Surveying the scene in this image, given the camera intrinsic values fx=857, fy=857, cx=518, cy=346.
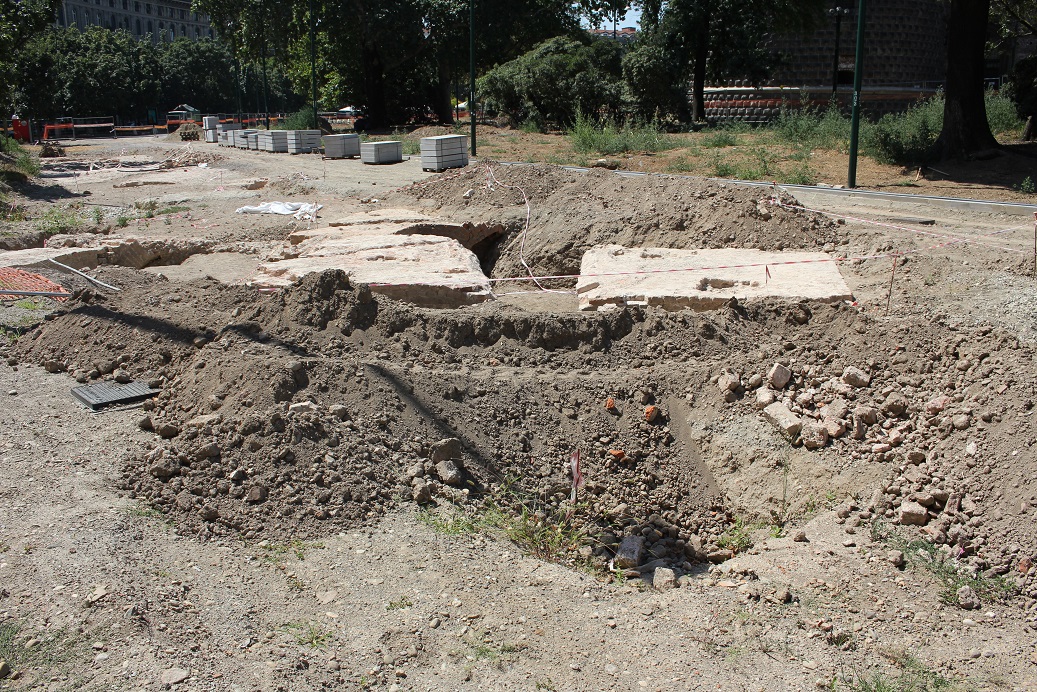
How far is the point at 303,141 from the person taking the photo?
89.6ft

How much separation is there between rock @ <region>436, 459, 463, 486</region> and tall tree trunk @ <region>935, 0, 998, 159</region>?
536 inches

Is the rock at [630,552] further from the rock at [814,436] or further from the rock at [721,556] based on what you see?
the rock at [814,436]

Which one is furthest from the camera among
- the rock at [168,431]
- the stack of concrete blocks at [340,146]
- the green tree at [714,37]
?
the green tree at [714,37]

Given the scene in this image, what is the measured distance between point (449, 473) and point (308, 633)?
5.56ft

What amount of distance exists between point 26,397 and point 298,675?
4062 millimetres

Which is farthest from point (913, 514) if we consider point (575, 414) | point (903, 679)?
point (575, 414)

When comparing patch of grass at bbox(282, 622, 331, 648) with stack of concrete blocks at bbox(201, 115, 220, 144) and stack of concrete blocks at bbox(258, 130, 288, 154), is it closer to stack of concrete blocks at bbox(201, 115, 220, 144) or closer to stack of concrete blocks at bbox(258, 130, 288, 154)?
stack of concrete blocks at bbox(258, 130, 288, 154)

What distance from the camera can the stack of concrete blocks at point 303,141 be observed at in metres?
27.2

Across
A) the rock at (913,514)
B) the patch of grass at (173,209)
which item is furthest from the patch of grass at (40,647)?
the patch of grass at (173,209)

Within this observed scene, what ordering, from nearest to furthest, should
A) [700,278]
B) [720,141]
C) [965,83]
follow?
1. [700,278]
2. [965,83]
3. [720,141]

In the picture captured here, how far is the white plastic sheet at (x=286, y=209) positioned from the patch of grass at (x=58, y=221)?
2.63 m

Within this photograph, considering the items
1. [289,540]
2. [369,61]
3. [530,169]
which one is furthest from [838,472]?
[369,61]

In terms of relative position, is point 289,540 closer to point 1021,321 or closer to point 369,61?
point 1021,321

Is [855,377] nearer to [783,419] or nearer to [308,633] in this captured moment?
[783,419]
